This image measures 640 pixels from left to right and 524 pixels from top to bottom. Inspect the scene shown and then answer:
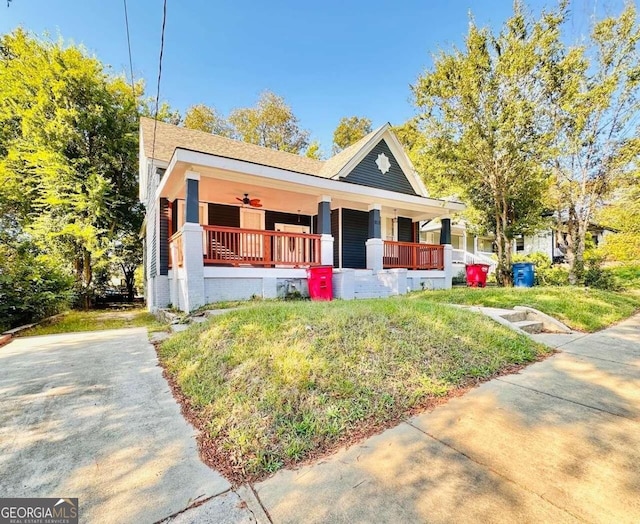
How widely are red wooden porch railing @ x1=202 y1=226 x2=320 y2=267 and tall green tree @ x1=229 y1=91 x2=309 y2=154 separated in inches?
700

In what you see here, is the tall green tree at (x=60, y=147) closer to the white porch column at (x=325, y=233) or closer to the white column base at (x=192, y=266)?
the white column base at (x=192, y=266)

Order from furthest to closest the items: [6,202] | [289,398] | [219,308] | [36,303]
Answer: [6,202] → [36,303] → [219,308] → [289,398]

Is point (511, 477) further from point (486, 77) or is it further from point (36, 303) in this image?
point (486, 77)

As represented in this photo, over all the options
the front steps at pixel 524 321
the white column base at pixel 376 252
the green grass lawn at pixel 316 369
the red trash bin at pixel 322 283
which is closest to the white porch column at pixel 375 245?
the white column base at pixel 376 252

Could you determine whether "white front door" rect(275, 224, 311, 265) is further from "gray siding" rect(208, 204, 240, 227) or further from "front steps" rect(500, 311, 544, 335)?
"front steps" rect(500, 311, 544, 335)

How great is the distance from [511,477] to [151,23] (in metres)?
6.99

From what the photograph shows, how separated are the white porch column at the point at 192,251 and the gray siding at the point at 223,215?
3371 mm

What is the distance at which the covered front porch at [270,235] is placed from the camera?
265 inches

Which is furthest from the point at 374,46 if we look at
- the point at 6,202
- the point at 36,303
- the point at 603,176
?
the point at 6,202

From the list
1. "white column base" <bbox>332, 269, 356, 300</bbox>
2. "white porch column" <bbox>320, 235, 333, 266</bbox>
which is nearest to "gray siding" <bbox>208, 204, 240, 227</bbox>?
"white porch column" <bbox>320, 235, 333, 266</bbox>

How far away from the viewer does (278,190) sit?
340 inches

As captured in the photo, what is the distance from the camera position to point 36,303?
776 centimetres

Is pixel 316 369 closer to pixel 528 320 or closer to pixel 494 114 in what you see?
pixel 528 320

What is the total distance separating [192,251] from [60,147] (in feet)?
35.9
